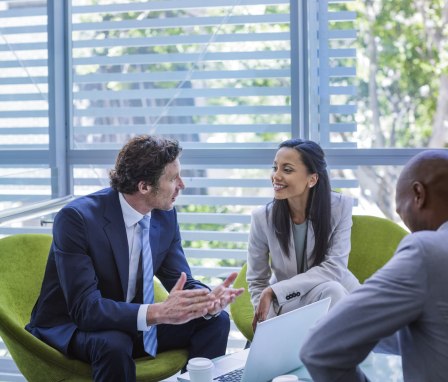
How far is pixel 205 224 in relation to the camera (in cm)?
438

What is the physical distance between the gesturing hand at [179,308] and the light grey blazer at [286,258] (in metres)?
0.58

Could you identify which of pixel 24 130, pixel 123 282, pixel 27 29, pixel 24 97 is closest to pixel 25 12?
pixel 27 29

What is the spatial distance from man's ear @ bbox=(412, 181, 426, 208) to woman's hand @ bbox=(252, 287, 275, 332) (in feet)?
5.05

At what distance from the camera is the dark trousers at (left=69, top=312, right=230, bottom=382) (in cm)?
270

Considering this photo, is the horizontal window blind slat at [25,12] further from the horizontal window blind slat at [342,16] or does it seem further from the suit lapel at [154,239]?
the suit lapel at [154,239]

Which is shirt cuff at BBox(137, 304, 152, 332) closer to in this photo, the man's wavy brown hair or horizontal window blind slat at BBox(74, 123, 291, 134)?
the man's wavy brown hair

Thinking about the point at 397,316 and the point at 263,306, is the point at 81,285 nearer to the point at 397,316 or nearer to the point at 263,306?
the point at 263,306

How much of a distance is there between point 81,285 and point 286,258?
99 cm

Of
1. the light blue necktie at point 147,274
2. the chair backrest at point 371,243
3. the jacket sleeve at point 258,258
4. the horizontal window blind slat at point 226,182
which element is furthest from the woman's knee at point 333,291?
the horizontal window blind slat at point 226,182

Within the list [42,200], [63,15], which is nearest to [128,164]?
[42,200]

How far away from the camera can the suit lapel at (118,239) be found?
2949 millimetres

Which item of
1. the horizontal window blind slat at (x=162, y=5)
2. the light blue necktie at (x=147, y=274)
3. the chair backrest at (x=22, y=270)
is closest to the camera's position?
the light blue necktie at (x=147, y=274)

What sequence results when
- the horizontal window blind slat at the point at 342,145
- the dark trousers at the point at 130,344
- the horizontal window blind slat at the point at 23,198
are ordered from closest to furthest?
the dark trousers at the point at 130,344
the horizontal window blind slat at the point at 23,198
the horizontal window blind slat at the point at 342,145

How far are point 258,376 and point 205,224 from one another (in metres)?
2.11
